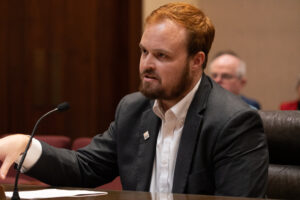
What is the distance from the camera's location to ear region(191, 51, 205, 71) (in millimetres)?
2059

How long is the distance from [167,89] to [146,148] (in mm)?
255

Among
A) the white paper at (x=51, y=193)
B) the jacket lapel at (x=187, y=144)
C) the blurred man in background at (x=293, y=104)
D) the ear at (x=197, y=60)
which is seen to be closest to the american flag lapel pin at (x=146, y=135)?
the jacket lapel at (x=187, y=144)

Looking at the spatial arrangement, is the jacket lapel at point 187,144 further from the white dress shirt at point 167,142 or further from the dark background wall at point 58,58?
the dark background wall at point 58,58

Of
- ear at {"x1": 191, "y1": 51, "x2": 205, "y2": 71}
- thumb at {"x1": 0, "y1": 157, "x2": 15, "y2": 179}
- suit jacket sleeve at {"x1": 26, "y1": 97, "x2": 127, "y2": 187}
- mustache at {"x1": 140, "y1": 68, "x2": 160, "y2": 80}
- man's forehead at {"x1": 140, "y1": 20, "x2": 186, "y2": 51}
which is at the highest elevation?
man's forehead at {"x1": 140, "y1": 20, "x2": 186, "y2": 51}

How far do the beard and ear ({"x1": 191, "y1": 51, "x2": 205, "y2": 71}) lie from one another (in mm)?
47

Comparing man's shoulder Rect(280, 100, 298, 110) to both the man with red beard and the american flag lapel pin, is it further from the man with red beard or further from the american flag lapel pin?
the american flag lapel pin

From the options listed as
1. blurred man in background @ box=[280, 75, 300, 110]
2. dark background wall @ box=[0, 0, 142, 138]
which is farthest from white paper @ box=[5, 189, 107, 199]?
Result: dark background wall @ box=[0, 0, 142, 138]

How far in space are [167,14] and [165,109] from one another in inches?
15.0

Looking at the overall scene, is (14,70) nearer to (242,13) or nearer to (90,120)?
(90,120)

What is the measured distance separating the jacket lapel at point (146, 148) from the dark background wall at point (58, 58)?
3309 millimetres

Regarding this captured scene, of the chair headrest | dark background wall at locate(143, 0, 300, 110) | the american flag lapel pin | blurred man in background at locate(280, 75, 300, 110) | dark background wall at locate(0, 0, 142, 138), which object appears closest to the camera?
the american flag lapel pin

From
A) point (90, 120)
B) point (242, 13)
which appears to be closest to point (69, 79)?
point (90, 120)

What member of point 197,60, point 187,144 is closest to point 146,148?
point 187,144

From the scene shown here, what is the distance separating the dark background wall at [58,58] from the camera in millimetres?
5441
